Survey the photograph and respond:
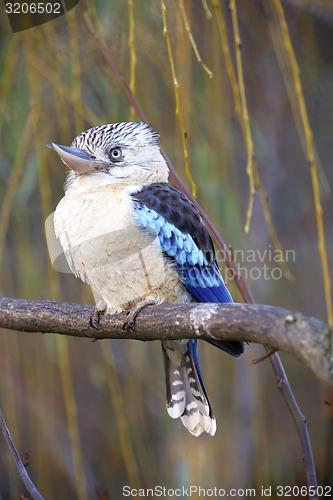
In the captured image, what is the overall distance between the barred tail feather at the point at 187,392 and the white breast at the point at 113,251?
27cm

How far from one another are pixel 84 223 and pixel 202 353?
712 millimetres

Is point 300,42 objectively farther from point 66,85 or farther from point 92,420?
point 92,420

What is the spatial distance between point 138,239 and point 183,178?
237 millimetres

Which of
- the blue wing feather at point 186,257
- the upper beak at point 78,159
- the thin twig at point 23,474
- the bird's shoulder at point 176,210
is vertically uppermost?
the upper beak at point 78,159

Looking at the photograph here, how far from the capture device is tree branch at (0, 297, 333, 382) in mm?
1490

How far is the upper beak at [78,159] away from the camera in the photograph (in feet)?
8.25

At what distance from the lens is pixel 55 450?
3.35m

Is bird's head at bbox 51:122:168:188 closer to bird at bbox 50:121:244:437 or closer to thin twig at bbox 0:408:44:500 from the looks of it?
bird at bbox 50:121:244:437

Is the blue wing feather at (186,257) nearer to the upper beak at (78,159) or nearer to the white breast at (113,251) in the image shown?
the white breast at (113,251)

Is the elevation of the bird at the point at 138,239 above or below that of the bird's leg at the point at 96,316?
above

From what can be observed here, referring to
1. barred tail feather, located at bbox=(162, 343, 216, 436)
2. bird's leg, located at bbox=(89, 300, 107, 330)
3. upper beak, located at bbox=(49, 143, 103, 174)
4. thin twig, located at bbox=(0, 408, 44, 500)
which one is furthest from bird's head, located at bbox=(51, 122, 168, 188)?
thin twig, located at bbox=(0, 408, 44, 500)

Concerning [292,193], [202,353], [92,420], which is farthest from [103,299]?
[92,420]

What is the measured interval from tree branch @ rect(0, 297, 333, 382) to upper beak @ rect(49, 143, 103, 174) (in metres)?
0.44

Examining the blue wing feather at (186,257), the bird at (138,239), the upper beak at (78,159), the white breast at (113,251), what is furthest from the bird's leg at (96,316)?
the upper beak at (78,159)
